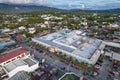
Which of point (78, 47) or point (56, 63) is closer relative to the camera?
point (56, 63)

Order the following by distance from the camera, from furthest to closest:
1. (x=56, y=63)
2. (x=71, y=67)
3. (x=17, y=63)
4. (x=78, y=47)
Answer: (x=78, y=47) < (x=56, y=63) < (x=71, y=67) < (x=17, y=63)

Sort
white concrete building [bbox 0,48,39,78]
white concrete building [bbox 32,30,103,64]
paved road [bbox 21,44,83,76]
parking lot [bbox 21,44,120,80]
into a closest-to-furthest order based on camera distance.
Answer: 1. white concrete building [bbox 0,48,39,78]
2. parking lot [bbox 21,44,120,80]
3. paved road [bbox 21,44,83,76]
4. white concrete building [bbox 32,30,103,64]

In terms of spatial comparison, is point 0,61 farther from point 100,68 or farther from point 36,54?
point 100,68

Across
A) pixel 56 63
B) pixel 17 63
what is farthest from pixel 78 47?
pixel 17 63

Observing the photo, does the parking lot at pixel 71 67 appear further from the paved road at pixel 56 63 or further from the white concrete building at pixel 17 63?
the white concrete building at pixel 17 63

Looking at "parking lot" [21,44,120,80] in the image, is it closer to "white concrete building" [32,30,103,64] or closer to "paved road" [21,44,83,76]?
"paved road" [21,44,83,76]

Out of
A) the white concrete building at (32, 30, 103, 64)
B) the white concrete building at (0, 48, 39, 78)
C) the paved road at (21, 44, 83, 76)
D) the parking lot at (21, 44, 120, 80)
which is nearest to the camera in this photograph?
the white concrete building at (0, 48, 39, 78)

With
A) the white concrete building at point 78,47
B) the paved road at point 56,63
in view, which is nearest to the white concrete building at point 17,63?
the paved road at point 56,63

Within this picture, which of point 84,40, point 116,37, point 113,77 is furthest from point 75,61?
point 116,37

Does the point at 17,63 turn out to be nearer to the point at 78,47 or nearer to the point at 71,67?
the point at 71,67

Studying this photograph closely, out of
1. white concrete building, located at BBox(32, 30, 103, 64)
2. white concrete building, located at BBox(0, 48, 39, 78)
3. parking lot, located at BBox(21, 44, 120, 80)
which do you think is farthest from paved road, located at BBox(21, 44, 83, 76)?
white concrete building, located at BBox(0, 48, 39, 78)

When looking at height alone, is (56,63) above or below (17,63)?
below

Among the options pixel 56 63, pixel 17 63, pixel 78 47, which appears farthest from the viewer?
pixel 78 47

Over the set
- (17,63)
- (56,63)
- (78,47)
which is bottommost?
(56,63)
